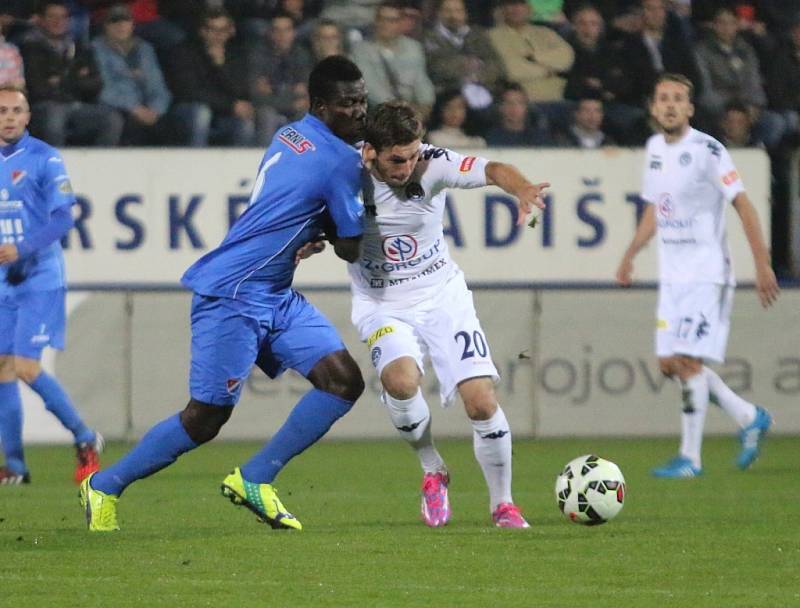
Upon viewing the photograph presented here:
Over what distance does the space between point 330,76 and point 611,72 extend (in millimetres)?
8504

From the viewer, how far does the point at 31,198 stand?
10.7 m

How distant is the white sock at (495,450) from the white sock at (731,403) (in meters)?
3.63

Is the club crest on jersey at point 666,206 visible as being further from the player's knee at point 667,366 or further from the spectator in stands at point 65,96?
the spectator in stands at point 65,96

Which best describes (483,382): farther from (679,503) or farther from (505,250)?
(505,250)

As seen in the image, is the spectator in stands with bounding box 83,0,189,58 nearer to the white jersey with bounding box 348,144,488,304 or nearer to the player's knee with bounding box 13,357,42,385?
the player's knee with bounding box 13,357,42,385

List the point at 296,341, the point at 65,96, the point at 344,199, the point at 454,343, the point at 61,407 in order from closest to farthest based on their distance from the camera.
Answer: the point at 344,199, the point at 296,341, the point at 454,343, the point at 61,407, the point at 65,96

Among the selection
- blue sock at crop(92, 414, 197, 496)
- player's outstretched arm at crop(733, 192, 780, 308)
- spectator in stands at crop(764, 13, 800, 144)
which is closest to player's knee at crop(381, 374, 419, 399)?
blue sock at crop(92, 414, 197, 496)

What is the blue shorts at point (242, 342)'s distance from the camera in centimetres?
767

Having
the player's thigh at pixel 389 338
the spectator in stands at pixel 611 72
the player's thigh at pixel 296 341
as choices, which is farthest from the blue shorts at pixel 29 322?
the spectator in stands at pixel 611 72

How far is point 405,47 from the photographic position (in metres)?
15.4

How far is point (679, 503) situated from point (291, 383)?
5052mm

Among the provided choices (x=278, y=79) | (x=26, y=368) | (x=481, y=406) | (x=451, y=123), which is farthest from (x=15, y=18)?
(x=481, y=406)

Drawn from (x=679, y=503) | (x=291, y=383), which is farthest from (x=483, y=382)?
(x=291, y=383)

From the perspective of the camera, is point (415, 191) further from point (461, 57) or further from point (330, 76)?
point (461, 57)
